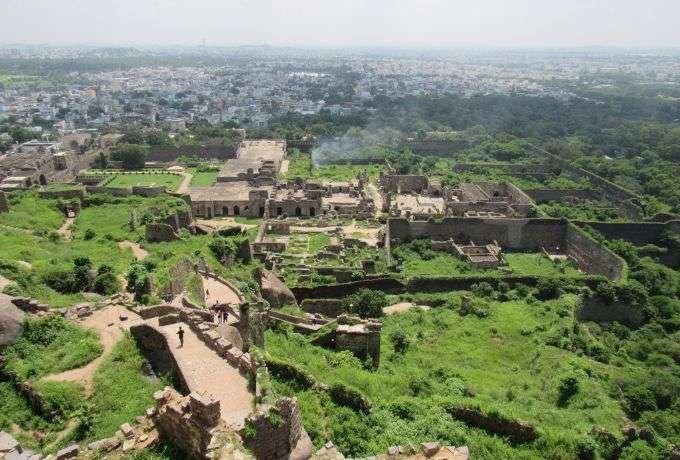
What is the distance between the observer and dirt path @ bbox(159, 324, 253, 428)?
13.2 m

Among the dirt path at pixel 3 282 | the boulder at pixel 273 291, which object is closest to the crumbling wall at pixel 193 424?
the dirt path at pixel 3 282

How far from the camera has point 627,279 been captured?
125 feet

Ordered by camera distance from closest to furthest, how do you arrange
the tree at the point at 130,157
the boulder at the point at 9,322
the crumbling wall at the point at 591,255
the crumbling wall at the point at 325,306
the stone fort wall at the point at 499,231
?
1. the boulder at the point at 9,322
2. the crumbling wall at the point at 325,306
3. the crumbling wall at the point at 591,255
4. the stone fort wall at the point at 499,231
5. the tree at the point at 130,157

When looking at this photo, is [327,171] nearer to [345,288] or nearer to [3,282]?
[345,288]

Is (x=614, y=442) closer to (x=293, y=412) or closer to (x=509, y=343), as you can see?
(x=293, y=412)

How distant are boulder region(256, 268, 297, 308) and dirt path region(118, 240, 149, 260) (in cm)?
621

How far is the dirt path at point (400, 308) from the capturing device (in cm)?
3415

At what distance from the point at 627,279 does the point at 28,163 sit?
210 ft

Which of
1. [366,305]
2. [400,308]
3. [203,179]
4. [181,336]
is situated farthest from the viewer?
[203,179]

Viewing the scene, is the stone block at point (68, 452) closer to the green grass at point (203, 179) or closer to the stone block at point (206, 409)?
the stone block at point (206, 409)

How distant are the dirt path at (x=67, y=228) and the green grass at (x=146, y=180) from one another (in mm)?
20197

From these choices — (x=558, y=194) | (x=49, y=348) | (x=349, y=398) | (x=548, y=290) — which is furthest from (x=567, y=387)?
(x=558, y=194)

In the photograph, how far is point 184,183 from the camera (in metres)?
67.8

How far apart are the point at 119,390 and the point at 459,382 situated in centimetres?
1283
